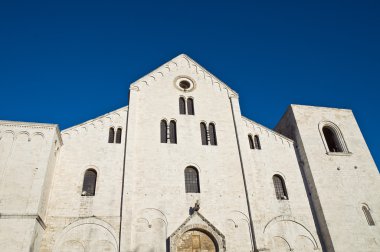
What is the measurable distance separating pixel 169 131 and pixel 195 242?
298 inches

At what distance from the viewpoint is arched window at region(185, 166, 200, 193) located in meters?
18.8

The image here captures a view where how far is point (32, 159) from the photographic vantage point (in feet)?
52.0

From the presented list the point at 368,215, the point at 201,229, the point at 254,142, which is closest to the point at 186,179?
the point at 201,229

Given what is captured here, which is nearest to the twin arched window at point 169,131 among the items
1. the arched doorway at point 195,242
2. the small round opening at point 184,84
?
the small round opening at point 184,84

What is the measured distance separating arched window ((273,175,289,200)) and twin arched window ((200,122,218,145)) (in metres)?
4.84

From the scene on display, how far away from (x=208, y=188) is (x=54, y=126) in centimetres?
998

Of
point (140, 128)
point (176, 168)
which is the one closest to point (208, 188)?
point (176, 168)

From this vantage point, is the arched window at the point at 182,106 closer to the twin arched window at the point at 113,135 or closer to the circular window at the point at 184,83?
the circular window at the point at 184,83

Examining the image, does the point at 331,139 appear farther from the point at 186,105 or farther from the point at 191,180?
the point at 191,180

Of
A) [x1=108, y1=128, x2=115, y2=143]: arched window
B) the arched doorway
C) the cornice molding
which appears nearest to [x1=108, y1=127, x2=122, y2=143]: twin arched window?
[x1=108, y1=128, x2=115, y2=143]: arched window

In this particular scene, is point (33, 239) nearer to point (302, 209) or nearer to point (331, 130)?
point (302, 209)

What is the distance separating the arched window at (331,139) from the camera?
22.9 metres

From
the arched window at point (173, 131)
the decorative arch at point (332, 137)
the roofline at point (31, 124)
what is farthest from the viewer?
the decorative arch at point (332, 137)

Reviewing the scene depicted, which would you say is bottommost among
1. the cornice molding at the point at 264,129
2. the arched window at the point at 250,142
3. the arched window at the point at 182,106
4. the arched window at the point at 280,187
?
the arched window at the point at 280,187
